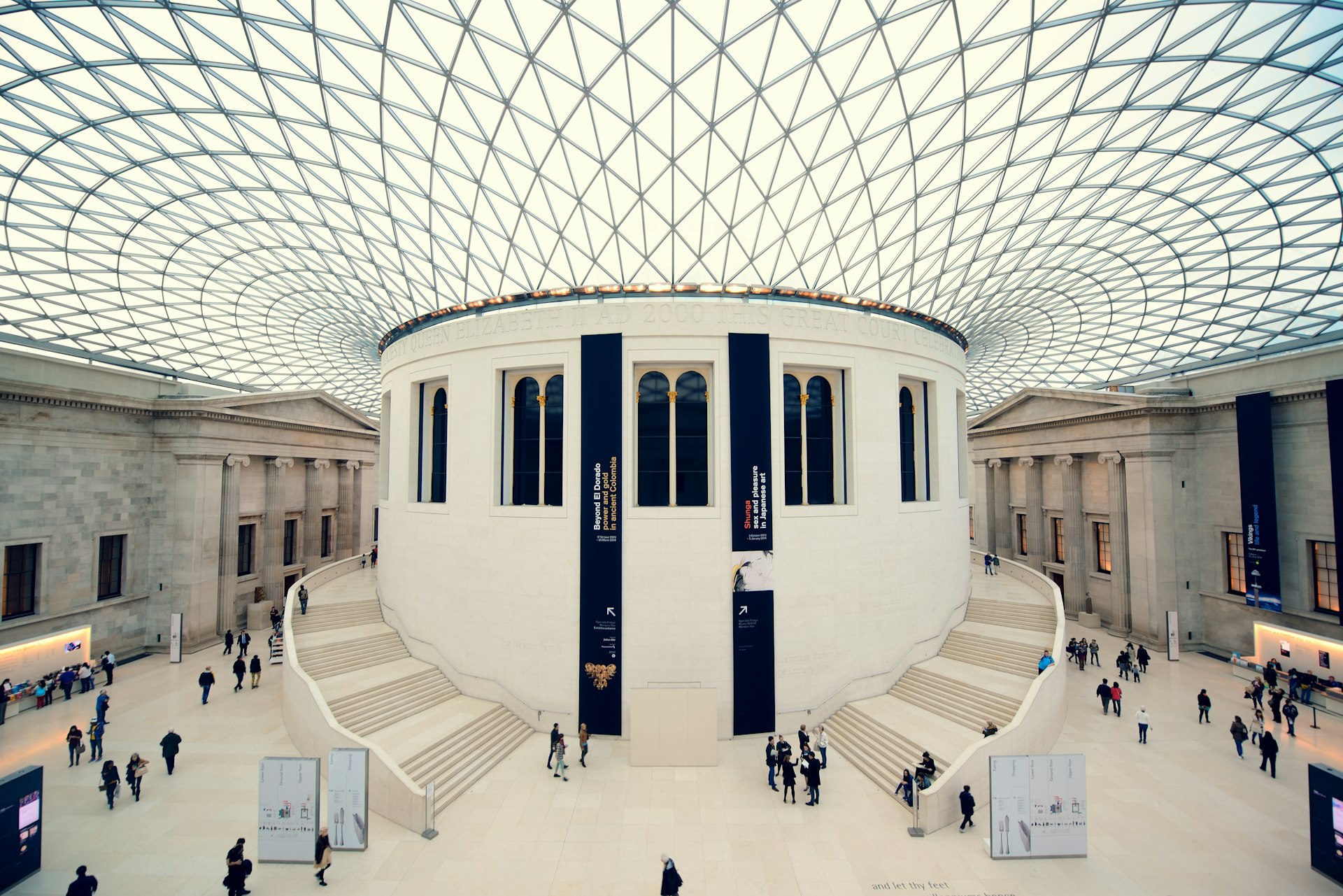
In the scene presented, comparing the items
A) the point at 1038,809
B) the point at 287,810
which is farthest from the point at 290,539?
the point at 1038,809

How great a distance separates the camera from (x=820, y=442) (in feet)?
67.3

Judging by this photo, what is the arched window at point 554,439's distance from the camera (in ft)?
66.1

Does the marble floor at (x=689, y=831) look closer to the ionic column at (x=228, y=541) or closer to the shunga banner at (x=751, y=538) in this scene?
the shunga banner at (x=751, y=538)

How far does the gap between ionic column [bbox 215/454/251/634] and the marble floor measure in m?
11.4

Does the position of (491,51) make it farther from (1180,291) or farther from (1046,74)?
(1180,291)

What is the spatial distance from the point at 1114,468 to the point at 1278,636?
400 inches

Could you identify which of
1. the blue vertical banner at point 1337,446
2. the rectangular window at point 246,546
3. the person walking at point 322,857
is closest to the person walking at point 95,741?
the person walking at point 322,857

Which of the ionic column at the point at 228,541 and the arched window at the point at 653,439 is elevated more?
the arched window at the point at 653,439

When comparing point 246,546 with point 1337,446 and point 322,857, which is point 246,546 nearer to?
point 322,857

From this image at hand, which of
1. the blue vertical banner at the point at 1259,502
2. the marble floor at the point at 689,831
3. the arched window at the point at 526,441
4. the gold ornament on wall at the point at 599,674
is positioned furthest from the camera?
the blue vertical banner at the point at 1259,502

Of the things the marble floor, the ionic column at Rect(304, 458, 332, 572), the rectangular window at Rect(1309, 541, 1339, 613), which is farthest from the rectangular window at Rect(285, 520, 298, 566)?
the rectangular window at Rect(1309, 541, 1339, 613)

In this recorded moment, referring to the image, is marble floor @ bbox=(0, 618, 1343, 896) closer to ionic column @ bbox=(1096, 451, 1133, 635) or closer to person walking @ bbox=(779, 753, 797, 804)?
person walking @ bbox=(779, 753, 797, 804)

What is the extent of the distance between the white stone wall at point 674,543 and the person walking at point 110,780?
8.80 metres

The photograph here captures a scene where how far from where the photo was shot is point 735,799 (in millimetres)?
14578
